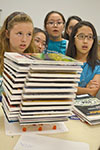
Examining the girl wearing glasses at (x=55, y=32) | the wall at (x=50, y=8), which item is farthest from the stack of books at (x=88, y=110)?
the wall at (x=50, y=8)

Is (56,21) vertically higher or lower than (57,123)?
higher

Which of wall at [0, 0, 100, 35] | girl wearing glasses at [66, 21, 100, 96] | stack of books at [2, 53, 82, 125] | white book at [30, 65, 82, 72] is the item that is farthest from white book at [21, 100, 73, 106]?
wall at [0, 0, 100, 35]

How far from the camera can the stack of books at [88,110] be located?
894 millimetres

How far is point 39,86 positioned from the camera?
27.9 inches

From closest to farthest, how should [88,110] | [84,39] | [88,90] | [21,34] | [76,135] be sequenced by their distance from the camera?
1. [76,135]
2. [88,110]
3. [21,34]
4. [88,90]
5. [84,39]

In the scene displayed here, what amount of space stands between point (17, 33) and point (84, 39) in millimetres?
659

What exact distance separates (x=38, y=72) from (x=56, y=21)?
152cm

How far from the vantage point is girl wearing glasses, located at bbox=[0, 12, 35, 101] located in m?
1.13

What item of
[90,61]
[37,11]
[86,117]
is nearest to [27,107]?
[86,117]

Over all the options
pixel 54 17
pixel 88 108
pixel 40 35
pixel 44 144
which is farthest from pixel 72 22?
pixel 44 144

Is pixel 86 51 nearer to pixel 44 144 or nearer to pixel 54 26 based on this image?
pixel 54 26

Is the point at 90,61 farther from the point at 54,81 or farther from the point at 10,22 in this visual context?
the point at 54,81

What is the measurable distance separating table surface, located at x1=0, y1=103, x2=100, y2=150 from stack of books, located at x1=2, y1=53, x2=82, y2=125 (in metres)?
0.08

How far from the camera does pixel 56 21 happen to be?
2.09m
